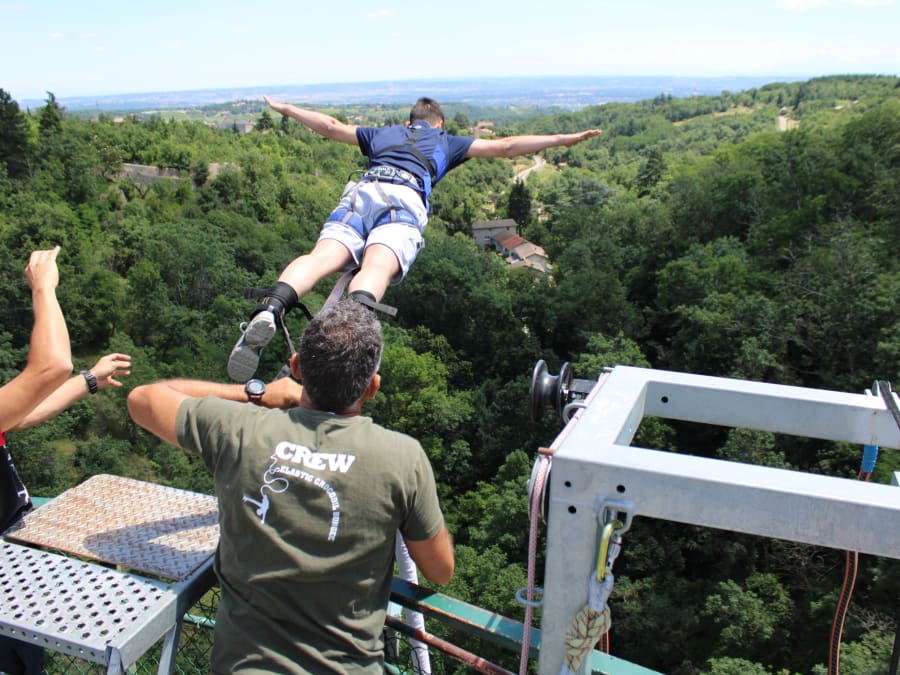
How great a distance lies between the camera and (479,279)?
43.9 metres

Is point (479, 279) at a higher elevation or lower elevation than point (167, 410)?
lower

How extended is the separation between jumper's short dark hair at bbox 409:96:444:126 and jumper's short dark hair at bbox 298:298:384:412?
344cm

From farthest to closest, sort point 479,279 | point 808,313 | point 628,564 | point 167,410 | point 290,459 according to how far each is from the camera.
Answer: point 479,279, point 808,313, point 628,564, point 167,410, point 290,459

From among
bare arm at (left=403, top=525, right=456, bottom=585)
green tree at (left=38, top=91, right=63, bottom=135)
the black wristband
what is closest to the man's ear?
bare arm at (left=403, top=525, right=456, bottom=585)

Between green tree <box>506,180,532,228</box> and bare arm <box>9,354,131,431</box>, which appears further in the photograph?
green tree <box>506,180,532,228</box>

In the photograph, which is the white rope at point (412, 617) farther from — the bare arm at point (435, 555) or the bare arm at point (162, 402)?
the bare arm at point (162, 402)

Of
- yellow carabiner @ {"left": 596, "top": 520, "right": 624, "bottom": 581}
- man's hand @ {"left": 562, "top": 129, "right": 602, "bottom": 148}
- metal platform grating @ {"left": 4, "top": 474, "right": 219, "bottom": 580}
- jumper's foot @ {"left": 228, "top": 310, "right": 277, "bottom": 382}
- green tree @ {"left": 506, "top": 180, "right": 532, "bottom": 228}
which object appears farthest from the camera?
green tree @ {"left": 506, "top": 180, "right": 532, "bottom": 228}

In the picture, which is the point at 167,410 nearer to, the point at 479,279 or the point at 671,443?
the point at 671,443

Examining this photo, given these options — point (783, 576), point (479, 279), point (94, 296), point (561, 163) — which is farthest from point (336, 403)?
point (561, 163)

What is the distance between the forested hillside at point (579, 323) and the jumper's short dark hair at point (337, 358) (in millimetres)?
16580

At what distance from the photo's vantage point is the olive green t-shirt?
186 centimetres

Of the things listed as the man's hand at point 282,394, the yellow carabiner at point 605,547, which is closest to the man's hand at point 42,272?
the man's hand at point 282,394

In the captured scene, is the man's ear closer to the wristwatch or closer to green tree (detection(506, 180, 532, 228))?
the wristwatch

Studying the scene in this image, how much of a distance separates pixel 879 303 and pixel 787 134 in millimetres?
24804
